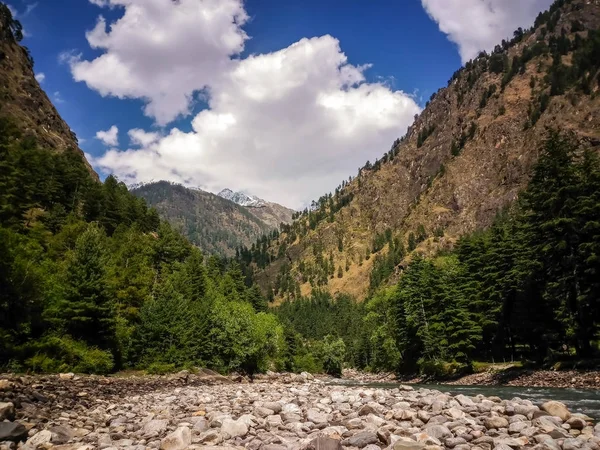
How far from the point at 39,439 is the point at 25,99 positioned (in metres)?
150

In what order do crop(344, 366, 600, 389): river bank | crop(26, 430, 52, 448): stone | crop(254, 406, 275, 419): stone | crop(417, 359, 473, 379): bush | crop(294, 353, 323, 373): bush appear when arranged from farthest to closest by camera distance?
crop(294, 353, 323, 373): bush, crop(417, 359, 473, 379): bush, crop(344, 366, 600, 389): river bank, crop(254, 406, 275, 419): stone, crop(26, 430, 52, 448): stone

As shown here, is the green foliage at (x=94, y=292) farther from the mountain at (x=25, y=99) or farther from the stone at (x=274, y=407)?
the mountain at (x=25, y=99)

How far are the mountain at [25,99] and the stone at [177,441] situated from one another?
410ft

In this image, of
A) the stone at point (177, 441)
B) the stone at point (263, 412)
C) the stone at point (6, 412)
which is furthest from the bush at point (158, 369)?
the stone at point (177, 441)

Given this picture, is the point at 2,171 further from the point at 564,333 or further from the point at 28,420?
the point at 564,333

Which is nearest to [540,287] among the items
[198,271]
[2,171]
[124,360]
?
[124,360]

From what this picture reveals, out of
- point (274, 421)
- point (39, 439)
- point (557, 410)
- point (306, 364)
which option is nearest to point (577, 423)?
point (557, 410)

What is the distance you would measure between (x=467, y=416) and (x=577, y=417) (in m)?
3.13

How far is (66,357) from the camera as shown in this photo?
32.9m

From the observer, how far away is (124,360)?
45156 millimetres

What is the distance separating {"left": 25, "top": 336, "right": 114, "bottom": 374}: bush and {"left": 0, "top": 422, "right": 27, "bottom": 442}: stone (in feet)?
67.4

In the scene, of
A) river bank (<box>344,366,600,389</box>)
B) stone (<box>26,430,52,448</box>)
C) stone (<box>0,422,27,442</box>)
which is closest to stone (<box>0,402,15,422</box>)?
stone (<box>0,422,27,442</box>)

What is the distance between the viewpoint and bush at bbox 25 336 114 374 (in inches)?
1150

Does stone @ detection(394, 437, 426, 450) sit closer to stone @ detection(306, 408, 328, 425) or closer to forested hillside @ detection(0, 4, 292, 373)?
stone @ detection(306, 408, 328, 425)
